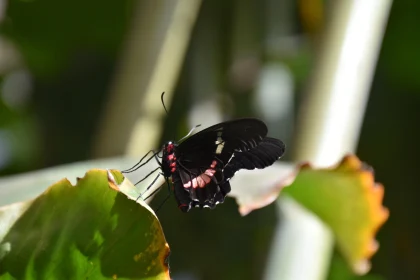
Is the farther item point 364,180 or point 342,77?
point 342,77

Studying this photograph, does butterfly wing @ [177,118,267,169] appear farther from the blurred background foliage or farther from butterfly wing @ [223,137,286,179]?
the blurred background foliage

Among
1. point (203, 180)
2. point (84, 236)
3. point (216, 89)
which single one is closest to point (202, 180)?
point (203, 180)

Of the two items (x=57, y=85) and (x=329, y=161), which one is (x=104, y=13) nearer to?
(x=57, y=85)

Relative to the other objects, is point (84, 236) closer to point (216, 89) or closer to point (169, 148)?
point (169, 148)

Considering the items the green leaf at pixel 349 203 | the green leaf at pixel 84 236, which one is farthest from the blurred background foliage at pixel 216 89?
the green leaf at pixel 84 236

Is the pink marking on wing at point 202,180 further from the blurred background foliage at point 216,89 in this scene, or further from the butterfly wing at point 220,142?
the blurred background foliage at point 216,89

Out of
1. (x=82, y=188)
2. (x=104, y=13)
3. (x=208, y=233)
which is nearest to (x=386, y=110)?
(x=208, y=233)

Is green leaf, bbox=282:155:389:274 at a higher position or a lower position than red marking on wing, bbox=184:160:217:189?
lower

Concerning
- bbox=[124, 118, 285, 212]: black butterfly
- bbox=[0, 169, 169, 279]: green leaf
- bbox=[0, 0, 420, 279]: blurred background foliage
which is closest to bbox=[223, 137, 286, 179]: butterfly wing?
bbox=[124, 118, 285, 212]: black butterfly
